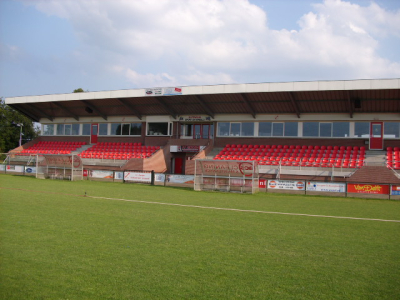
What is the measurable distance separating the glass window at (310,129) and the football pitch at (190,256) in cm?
2033

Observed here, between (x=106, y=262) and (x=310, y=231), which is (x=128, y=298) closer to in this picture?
(x=106, y=262)

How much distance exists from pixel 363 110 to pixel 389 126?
2414mm

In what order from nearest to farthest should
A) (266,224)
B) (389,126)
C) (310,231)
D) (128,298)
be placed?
(128,298) → (310,231) → (266,224) → (389,126)

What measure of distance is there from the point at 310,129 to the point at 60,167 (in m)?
21.8

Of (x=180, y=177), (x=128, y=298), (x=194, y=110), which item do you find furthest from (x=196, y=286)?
(x=194, y=110)

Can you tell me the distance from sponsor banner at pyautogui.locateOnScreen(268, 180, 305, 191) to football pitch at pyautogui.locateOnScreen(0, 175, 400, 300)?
10.9 metres

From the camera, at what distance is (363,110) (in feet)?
96.6

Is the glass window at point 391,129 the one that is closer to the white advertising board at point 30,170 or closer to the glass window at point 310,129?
the glass window at point 310,129

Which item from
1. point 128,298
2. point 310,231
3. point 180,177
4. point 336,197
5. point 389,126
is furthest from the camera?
point 389,126

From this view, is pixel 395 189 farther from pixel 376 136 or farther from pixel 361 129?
pixel 361 129

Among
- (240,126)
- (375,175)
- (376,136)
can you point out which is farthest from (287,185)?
(240,126)

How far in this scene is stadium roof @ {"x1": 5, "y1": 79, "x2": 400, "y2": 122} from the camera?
27.5m

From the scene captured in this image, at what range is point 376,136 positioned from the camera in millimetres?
29297

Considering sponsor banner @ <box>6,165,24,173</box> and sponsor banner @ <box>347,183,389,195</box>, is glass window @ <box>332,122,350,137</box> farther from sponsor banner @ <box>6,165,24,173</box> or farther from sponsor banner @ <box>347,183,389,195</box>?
sponsor banner @ <box>6,165,24,173</box>
